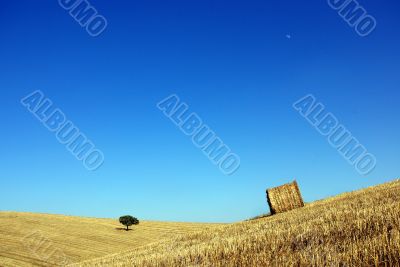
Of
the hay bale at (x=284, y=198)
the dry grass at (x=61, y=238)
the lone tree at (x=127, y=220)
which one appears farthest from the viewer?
the lone tree at (x=127, y=220)

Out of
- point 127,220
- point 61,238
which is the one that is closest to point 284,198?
point 61,238

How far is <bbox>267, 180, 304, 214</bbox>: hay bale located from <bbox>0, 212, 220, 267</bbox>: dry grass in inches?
218

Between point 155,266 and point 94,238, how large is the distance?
1333 inches

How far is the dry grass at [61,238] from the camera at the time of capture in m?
28.5

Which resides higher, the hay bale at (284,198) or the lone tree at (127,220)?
the hay bale at (284,198)

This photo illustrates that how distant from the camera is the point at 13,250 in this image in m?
29.5

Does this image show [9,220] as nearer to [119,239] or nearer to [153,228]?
[119,239]

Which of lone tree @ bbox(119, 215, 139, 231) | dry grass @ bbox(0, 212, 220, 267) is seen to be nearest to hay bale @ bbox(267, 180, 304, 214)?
dry grass @ bbox(0, 212, 220, 267)

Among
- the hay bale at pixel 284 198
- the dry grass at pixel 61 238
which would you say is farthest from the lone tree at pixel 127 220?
the hay bale at pixel 284 198

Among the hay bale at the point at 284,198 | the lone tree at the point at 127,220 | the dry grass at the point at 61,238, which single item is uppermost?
the hay bale at the point at 284,198

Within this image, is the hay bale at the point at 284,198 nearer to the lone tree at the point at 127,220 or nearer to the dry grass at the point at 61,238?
the dry grass at the point at 61,238

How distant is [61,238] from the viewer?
37.2 m

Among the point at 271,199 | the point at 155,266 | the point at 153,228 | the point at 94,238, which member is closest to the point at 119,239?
the point at 94,238

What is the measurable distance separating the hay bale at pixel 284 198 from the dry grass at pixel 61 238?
553 centimetres
